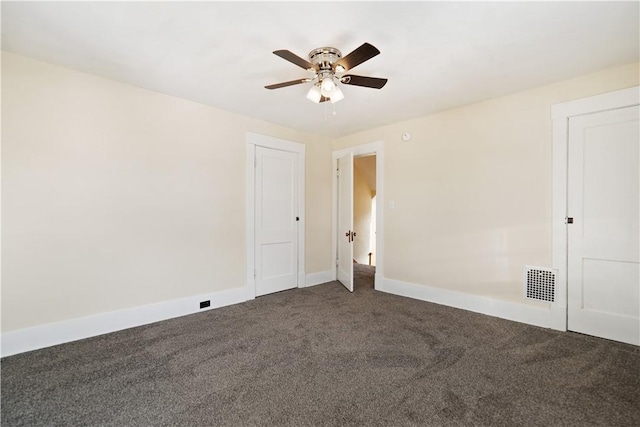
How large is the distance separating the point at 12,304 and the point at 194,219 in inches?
63.0

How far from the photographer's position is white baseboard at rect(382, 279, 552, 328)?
2.90m

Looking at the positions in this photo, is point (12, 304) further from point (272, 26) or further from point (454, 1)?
point (454, 1)

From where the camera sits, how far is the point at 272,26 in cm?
194

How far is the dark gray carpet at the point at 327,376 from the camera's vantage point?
1631mm

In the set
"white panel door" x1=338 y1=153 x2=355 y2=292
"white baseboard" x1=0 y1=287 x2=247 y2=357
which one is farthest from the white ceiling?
"white baseboard" x1=0 y1=287 x2=247 y2=357

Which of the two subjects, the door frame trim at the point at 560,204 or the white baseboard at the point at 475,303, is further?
the white baseboard at the point at 475,303

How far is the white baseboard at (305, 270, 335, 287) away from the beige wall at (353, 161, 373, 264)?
233cm

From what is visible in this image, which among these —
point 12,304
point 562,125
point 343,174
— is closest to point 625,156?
point 562,125

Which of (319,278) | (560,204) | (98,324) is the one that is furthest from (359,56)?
(319,278)

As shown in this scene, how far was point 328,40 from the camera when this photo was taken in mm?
2086

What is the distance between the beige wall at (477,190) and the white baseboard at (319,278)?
3.48 feet

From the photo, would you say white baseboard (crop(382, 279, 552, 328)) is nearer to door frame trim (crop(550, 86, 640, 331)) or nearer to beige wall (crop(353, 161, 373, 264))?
door frame trim (crop(550, 86, 640, 331))

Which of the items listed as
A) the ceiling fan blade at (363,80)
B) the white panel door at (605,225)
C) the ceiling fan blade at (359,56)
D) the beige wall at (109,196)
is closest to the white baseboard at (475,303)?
the white panel door at (605,225)

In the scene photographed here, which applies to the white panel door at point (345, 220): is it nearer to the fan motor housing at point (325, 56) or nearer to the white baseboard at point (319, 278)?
the white baseboard at point (319, 278)
